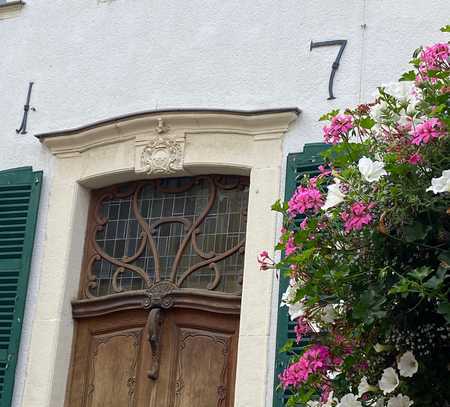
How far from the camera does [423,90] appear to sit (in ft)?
14.8

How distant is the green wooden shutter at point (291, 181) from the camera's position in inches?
263

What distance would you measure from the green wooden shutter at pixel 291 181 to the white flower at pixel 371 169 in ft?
8.09

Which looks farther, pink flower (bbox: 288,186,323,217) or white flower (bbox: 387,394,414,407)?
pink flower (bbox: 288,186,323,217)

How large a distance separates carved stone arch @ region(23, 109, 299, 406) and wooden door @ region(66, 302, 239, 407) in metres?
0.08

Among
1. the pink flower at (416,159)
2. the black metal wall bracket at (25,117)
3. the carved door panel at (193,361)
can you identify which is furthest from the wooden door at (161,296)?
the pink flower at (416,159)

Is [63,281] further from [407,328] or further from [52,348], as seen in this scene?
[407,328]

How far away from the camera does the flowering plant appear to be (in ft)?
13.7

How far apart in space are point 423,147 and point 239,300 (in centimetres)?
297

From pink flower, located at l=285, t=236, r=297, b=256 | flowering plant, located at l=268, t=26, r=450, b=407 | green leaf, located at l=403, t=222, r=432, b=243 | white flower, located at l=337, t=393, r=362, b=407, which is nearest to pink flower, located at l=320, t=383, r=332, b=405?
flowering plant, located at l=268, t=26, r=450, b=407

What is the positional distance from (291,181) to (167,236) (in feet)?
3.27

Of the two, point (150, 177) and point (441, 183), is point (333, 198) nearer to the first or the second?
point (441, 183)

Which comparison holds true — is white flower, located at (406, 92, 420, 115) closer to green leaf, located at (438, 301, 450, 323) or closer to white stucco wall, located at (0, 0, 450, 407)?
green leaf, located at (438, 301, 450, 323)

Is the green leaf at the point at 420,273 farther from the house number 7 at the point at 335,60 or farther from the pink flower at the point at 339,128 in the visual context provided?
the house number 7 at the point at 335,60

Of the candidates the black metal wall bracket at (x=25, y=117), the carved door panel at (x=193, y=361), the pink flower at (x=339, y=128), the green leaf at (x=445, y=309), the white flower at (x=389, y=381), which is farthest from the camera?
the black metal wall bracket at (x=25, y=117)
